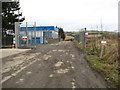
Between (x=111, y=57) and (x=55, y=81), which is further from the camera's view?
(x=111, y=57)

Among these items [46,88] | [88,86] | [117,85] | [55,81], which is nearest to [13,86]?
[46,88]

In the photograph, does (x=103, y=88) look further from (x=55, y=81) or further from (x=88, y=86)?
(x=55, y=81)

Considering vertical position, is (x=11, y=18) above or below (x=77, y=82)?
above

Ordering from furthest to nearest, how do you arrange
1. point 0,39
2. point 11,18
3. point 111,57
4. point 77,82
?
point 11,18 → point 0,39 → point 111,57 → point 77,82

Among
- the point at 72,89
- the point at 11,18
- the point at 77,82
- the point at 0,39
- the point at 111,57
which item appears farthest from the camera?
the point at 11,18

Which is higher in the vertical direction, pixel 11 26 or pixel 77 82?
pixel 11 26

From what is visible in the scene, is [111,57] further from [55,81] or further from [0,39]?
[0,39]

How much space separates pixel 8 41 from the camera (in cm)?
2703

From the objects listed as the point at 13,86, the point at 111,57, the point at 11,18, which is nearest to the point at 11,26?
the point at 11,18

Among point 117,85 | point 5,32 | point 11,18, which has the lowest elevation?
point 117,85

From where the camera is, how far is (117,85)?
16.0ft

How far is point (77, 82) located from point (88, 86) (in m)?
0.52

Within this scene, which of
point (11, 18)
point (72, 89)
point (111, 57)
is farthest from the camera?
point (11, 18)

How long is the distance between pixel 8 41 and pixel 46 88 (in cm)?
2460
